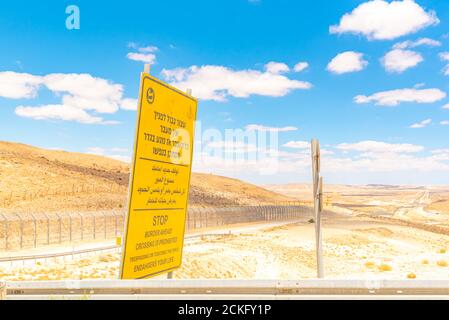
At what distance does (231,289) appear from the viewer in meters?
5.23

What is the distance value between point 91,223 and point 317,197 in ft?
229

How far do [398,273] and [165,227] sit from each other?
29.3 m

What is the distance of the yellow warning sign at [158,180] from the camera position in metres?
7.31

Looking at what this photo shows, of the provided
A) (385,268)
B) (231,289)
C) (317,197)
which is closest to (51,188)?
(385,268)

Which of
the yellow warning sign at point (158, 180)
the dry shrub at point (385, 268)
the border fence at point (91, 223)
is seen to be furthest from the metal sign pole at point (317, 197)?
the border fence at point (91, 223)

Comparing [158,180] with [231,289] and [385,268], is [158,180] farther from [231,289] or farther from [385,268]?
[385,268]

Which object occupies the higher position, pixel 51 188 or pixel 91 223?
pixel 51 188

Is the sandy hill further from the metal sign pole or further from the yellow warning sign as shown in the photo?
the metal sign pole

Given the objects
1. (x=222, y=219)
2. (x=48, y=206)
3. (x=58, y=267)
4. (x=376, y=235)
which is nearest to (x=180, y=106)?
(x=58, y=267)

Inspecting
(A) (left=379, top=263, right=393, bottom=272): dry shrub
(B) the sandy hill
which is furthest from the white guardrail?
(B) the sandy hill

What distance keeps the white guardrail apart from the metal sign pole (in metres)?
3.71

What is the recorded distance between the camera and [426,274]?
3266 cm

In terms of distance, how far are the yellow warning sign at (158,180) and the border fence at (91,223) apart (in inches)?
1437
